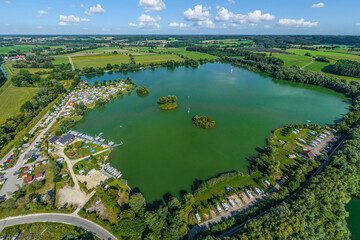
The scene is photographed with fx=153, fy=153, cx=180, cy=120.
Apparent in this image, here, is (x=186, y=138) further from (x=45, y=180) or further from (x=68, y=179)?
(x=45, y=180)

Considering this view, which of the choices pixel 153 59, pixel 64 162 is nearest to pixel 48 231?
pixel 64 162

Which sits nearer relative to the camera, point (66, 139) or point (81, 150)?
point (81, 150)

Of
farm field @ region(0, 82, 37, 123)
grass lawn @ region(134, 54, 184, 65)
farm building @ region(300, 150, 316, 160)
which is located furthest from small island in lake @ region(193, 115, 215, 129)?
grass lawn @ region(134, 54, 184, 65)

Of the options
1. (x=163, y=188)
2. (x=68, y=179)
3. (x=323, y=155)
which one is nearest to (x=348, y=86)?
(x=323, y=155)

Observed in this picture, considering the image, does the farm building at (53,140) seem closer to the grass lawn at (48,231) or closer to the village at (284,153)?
the grass lawn at (48,231)

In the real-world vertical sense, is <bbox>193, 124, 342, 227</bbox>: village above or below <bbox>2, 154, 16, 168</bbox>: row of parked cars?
above

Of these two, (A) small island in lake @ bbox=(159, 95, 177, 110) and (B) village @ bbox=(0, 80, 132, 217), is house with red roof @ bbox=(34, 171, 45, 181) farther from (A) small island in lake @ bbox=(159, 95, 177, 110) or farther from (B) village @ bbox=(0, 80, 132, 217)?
(A) small island in lake @ bbox=(159, 95, 177, 110)

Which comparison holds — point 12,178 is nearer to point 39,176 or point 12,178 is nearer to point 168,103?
point 39,176
